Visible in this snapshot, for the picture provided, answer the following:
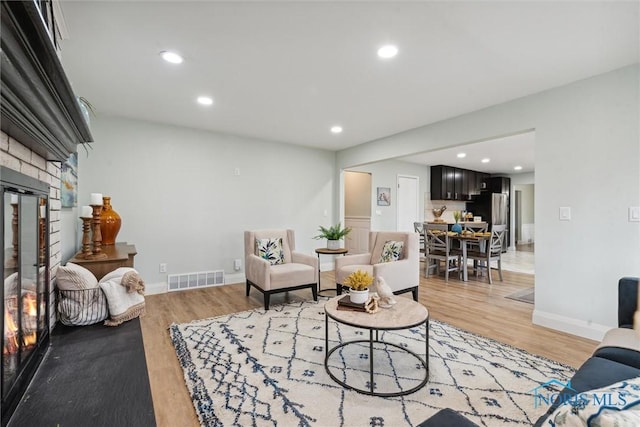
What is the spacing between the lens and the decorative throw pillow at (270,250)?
3.87 meters

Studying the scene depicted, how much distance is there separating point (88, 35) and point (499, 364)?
3665 millimetres

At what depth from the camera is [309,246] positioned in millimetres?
5484

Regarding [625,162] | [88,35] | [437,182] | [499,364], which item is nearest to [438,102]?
[625,162]

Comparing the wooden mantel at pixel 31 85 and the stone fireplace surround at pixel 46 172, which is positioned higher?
the wooden mantel at pixel 31 85

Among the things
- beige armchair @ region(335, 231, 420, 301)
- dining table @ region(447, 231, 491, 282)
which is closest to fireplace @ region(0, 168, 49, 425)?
beige armchair @ region(335, 231, 420, 301)

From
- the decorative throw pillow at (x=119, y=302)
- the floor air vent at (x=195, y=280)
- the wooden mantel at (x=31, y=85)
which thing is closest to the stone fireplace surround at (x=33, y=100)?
the wooden mantel at (x=31, y=85)

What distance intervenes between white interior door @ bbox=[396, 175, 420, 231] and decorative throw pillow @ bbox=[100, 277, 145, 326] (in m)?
5.85

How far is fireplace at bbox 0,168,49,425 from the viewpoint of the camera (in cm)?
112

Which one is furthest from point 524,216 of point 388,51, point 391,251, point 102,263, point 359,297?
point 102,263

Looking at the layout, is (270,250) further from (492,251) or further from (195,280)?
(492,251)

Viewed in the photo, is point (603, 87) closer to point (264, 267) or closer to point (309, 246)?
point (264, 267)

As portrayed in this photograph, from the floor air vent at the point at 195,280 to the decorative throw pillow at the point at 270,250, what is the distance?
3.41ft

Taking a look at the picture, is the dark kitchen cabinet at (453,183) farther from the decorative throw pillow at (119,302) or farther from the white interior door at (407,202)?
the decorative throw pillow at (119,302)

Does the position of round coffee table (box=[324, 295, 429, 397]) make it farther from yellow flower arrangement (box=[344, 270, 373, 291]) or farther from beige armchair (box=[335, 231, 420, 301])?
beige armchair (box=[335, 231, 420, 301])
